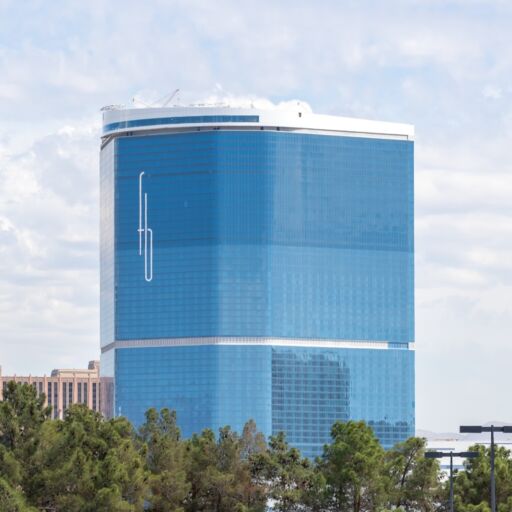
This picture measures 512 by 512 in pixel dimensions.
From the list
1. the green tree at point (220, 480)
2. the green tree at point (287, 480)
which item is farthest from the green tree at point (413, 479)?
the green tree at point (220, 480)

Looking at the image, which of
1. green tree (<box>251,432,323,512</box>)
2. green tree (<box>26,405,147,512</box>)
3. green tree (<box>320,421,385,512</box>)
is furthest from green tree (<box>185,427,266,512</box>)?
green tree (<box>26,405,147,512</box>)

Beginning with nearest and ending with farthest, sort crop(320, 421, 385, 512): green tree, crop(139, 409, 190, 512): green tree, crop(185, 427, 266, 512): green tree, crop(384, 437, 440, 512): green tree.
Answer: crop(139, 409, 190, 512): green tree
crop(320, 421, 385, 512): green tree
crop(384, 437, 440, 512): green tree
crop(185, 427, 266, 512): green tree

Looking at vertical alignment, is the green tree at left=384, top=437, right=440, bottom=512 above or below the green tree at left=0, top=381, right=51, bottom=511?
below

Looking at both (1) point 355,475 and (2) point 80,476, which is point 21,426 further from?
(1) point 355,475

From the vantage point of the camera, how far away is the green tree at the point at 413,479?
134 meters

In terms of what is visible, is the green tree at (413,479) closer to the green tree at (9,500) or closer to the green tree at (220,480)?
the green tree at (220,480)

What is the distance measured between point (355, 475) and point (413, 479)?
20.4ft

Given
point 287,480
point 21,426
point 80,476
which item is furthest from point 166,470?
point 21,426

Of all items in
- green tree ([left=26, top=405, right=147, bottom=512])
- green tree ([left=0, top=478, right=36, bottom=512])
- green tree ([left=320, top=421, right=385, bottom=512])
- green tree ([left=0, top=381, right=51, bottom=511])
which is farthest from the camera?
green tree ([left=320, top=421, right=385, bottom=512])

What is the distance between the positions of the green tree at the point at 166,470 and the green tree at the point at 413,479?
47.8ft

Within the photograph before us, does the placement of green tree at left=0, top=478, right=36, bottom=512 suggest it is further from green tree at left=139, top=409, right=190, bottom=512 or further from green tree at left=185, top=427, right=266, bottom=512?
green tree at left=185, top=427, right=266, bottom=512

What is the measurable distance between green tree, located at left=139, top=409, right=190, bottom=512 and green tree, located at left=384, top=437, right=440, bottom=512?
14572 millimetres

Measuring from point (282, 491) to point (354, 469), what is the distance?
6258mm

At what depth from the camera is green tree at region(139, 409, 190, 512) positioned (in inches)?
5128
